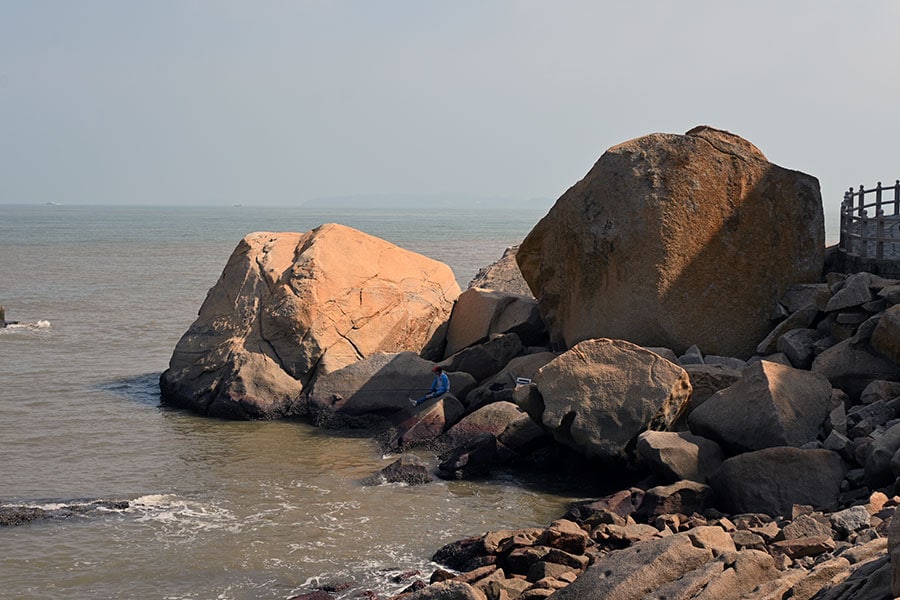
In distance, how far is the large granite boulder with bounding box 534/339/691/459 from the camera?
13.3m

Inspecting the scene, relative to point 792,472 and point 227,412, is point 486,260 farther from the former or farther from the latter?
point 792,472

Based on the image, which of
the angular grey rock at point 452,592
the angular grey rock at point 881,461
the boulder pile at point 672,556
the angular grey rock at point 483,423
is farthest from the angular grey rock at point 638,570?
the angular grey rock at point 483,423

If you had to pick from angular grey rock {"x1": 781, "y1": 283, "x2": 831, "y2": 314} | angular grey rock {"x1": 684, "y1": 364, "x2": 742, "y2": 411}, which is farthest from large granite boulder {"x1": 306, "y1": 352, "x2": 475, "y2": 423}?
angular grey rock {"x1": 781, "y1": 283, "x2": 831, "y2": 314}

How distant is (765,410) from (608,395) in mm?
2064

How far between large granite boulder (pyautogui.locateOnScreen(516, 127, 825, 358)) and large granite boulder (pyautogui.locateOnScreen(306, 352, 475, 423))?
2596 mm

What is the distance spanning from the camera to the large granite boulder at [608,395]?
13273 millimetres

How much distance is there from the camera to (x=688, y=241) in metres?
16.7

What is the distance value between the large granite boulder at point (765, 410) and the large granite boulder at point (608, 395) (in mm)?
556

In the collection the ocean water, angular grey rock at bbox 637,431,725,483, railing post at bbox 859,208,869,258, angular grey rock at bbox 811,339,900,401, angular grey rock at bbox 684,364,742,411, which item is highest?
railing post at bbox 859,208,869,258

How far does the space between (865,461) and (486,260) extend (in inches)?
1754

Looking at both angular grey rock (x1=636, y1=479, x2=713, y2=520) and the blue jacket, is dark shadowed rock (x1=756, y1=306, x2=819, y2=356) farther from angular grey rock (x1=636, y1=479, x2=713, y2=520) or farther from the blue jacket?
the blue jacket

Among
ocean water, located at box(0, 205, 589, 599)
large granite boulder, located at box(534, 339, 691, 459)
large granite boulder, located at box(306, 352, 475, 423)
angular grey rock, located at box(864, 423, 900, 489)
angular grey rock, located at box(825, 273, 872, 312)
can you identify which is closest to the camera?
ocean water, located at box(0, 205, 589, 599)

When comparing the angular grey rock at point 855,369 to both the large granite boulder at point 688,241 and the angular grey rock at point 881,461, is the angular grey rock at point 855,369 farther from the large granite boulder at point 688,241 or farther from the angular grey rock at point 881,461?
the large granite boulder at point 688,241

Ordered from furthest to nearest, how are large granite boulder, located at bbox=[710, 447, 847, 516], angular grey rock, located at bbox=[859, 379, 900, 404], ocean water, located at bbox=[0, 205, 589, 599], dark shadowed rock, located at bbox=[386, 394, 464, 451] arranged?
dark shadowed rock, located at bbox=[386, 394, 464, 451] → angular grey rock, located at bbox=[859, 379, 900, 404] → large granite boulder, located at bbox=[710, 447, 847, 516] → ocean water, located at bbox=[0, 205, 589, 599]
